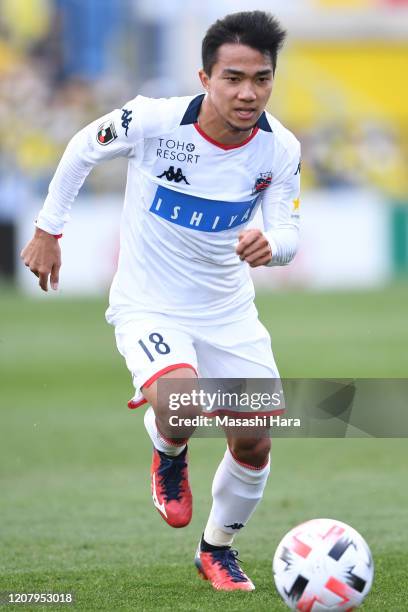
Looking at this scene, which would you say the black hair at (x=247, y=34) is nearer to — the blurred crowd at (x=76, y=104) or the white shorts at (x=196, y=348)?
the white shorts at (x=196, y=348)

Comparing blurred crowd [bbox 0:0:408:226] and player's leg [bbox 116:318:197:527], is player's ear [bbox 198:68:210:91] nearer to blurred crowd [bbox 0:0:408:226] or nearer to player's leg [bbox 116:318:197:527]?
player's leg [bbox 116:318:197:527]

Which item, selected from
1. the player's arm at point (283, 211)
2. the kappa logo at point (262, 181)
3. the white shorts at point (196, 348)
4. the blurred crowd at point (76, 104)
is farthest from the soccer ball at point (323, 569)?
the blurred crowd at point (76, 104)

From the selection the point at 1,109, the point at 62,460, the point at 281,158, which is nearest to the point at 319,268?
the point at 1,109

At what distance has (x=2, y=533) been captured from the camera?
6734 mm

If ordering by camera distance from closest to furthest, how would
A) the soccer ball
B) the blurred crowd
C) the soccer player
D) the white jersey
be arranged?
the soccer ball, the soccer player, the white jersey, the blurred crowd

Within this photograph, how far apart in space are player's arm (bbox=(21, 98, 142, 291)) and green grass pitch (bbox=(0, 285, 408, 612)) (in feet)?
4.61

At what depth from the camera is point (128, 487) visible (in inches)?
326

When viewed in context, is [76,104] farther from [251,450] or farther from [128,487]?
[251,450]

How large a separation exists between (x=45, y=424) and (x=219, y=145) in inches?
234

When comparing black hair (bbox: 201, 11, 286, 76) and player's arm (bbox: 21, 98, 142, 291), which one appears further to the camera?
player's arm (bbox: 21, 98, 142, 291)

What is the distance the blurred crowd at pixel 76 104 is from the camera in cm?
2512

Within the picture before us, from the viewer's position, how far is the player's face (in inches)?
207

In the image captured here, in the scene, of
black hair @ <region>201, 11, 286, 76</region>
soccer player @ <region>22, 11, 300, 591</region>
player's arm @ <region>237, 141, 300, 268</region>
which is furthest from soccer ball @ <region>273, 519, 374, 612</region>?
black hair @ <region>201, 11, 286, 76</region>

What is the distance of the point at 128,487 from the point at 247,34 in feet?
12.6
